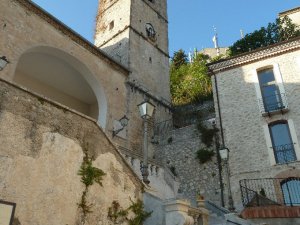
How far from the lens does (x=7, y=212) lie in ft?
14.2

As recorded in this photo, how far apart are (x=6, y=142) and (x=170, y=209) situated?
10.1 feet

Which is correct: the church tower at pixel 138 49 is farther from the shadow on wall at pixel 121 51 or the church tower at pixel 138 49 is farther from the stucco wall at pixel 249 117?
the stucco wall at pixel 249 117

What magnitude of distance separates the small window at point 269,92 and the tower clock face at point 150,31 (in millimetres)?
8843

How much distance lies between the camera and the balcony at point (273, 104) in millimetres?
15655

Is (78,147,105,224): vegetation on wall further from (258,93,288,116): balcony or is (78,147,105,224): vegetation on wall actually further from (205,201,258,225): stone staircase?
(258,93,288,116): balcony

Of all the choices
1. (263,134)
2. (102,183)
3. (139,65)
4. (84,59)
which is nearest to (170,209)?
(102,183)

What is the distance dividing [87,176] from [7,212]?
1569 mm

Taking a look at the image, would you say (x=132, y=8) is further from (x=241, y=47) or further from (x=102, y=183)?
(x=102, y=183)

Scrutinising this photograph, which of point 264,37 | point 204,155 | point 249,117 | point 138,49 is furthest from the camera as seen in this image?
point 264,37

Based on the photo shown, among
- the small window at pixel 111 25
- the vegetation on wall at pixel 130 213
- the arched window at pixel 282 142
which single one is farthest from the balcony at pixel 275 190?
the small window at pixel 111 25

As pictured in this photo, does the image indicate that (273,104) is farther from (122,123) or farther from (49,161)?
(49,161)

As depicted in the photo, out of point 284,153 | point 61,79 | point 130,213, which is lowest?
point 130,213

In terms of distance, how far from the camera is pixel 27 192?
472 cm

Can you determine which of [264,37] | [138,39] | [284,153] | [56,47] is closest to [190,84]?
[264,37]
